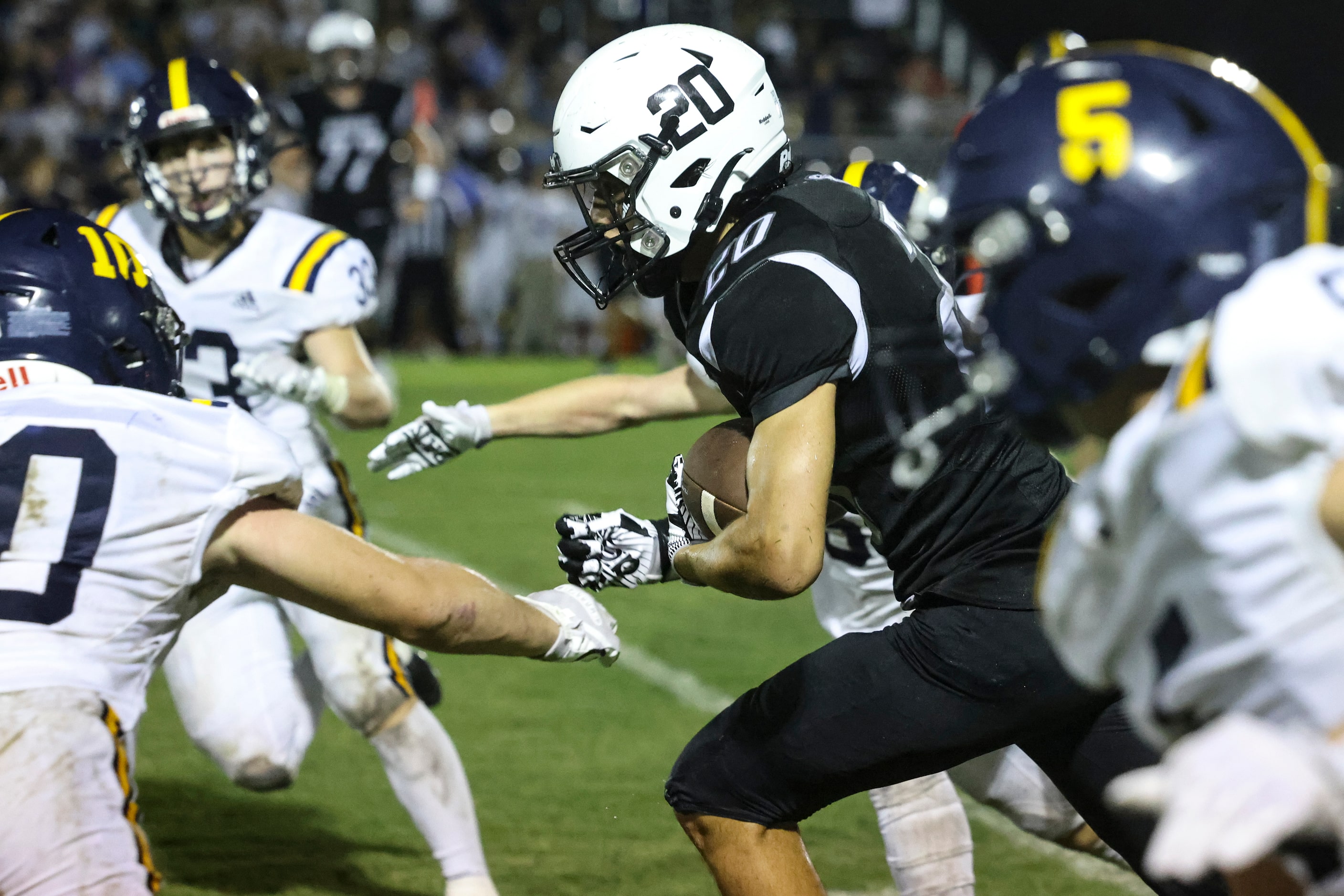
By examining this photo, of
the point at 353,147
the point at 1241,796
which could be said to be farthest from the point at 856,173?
the point at 353,147

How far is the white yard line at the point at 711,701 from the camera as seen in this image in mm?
3500

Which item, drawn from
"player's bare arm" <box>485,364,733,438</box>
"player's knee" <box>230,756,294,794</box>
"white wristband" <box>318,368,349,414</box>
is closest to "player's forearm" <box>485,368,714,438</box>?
"player's bare arm" <box>485,364,733,438</box>

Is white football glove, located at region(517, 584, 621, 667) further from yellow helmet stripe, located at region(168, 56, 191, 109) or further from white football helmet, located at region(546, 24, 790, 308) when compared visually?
yellow helmet stripe, located at region(168, 56, 191, 109)

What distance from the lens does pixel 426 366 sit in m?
13.6

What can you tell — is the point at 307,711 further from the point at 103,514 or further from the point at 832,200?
the point at 832,200

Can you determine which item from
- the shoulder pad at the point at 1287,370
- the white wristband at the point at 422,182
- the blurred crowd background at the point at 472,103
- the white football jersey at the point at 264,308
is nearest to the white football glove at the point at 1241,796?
the shoulder pad at the point at 1287,370

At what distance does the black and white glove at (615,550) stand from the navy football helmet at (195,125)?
1.71 m

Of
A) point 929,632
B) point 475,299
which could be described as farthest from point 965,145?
point 475,299

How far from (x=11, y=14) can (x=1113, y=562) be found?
14.9 metres

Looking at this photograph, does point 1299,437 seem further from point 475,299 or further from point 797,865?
point 475,299

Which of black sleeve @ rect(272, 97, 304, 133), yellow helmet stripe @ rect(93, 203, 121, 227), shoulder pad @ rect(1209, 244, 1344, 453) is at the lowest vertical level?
black sleeve @ rect(272, 97, 304, 133)

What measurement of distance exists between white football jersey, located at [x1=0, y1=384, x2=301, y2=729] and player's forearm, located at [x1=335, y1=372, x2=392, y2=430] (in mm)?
1638

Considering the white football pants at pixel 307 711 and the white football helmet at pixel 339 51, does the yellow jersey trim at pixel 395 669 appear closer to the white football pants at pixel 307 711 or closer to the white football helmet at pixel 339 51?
the white football pants at pixel 307 711

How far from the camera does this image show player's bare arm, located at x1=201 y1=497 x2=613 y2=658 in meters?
2.12
